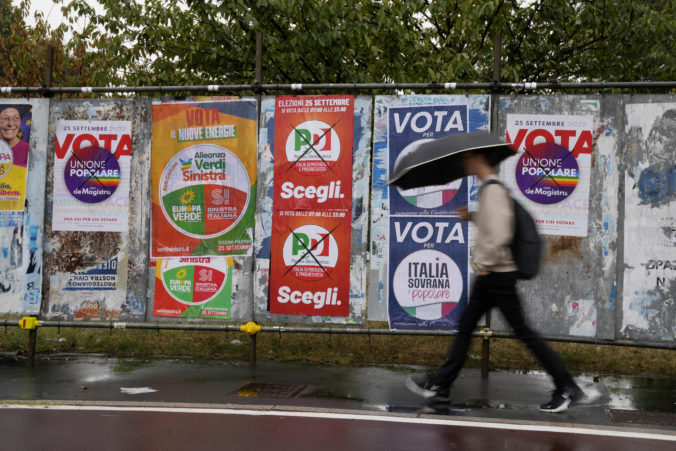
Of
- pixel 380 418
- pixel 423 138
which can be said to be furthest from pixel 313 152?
pixel 380 418

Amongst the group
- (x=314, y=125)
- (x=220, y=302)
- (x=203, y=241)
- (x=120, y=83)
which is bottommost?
(x=220, y=302)

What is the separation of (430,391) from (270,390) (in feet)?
4.71

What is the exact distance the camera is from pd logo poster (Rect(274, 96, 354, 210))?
768 cm

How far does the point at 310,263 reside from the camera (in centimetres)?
774

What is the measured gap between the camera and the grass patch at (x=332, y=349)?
795 cm

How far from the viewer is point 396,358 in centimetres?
816

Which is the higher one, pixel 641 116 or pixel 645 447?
pixel 641 116

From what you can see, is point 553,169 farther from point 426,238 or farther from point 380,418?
point 380,418

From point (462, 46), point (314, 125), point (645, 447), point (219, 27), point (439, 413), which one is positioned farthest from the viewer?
point (462, 46)

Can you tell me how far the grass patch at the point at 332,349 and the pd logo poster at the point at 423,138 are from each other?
1670mm

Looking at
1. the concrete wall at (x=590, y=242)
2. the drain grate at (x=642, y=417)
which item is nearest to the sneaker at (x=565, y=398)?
the drain grate at (x=642, y=417)

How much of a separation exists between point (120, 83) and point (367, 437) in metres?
8.91

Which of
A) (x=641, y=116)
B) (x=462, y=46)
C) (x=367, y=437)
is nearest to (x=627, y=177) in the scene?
(x=641, y=116)

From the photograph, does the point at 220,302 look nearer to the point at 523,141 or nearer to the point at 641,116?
the point at 523,141
